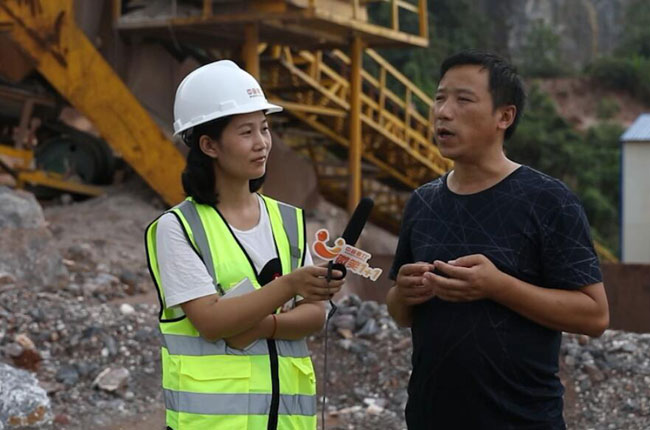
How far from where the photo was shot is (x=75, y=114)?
72.9ft

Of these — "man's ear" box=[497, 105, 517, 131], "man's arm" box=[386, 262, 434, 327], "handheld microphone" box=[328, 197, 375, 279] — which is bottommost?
"man's arm" box=[386, 262, 434, 327]

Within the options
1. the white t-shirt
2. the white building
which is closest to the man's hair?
the white t-shirt

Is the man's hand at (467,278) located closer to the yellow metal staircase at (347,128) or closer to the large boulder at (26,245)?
the large boulder at (26,245)

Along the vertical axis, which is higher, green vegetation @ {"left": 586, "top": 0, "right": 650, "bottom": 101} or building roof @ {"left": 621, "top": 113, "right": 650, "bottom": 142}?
green vegetation @ {"left": 586, "top": 0, "right": 650, "bottom": 101}

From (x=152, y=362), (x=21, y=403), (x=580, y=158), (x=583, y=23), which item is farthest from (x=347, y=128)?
(x=583, y=23)

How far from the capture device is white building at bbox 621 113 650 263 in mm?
15953

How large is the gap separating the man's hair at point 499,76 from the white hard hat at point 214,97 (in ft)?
1.83

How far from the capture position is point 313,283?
8.41ft

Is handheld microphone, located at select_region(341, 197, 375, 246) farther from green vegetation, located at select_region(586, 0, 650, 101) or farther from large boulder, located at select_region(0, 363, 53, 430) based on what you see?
green vegetation, located at select_region(586, 0, 650, 101)

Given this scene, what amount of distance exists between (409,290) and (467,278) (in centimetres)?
20

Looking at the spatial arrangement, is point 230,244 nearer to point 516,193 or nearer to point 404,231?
point 404,231

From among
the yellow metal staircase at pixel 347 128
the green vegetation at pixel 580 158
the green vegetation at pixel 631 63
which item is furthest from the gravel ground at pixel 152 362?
the green vegetation at pixel 631 63

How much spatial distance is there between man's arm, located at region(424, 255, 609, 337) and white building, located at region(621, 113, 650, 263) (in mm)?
13865

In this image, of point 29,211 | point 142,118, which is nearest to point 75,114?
point 142,118
